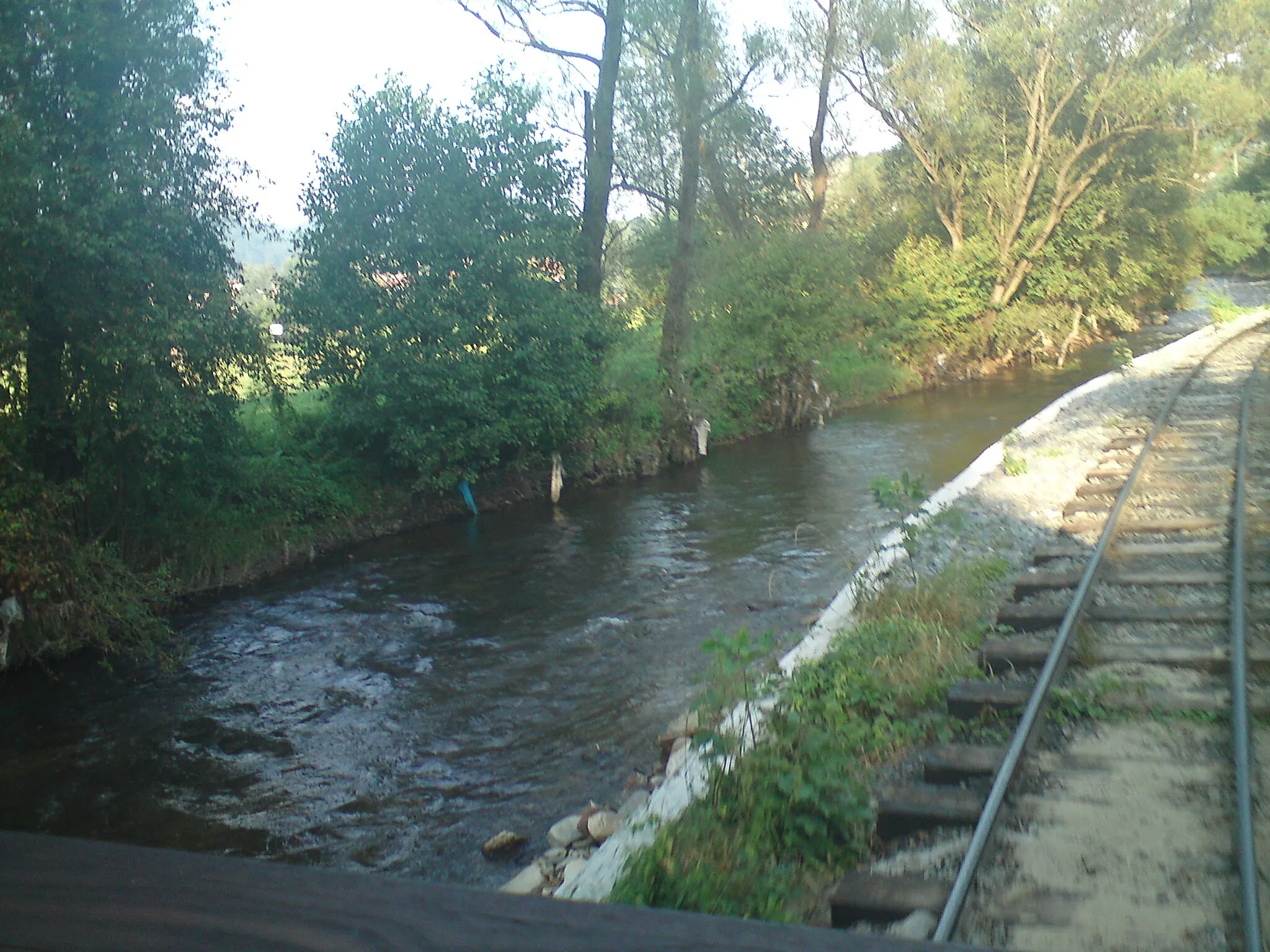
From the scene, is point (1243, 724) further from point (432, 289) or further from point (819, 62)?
point (819, 62)

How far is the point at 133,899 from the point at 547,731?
6.58m

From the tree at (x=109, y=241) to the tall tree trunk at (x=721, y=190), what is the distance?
63.5ft

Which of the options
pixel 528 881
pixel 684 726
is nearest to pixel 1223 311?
pixel 684 726

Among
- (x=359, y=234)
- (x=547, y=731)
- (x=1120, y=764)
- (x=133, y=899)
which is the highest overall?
(x=359, y=234)

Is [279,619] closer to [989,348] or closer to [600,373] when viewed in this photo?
[600,373]

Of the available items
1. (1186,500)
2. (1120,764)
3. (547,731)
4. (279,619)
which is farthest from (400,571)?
(1120,764)

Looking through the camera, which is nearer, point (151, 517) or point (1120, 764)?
point (1120, 764)

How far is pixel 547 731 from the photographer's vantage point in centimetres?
792

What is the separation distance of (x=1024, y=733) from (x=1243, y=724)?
3.24ft

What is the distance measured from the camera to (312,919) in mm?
1423

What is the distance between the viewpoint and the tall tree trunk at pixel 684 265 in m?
20.4

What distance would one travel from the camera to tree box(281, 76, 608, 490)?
15.6m

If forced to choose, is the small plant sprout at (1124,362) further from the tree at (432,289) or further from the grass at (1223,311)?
the tree at (432,289)

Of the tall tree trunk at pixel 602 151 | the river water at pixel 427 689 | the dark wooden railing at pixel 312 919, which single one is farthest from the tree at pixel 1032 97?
the dark wooden railing at pixel 312 919
